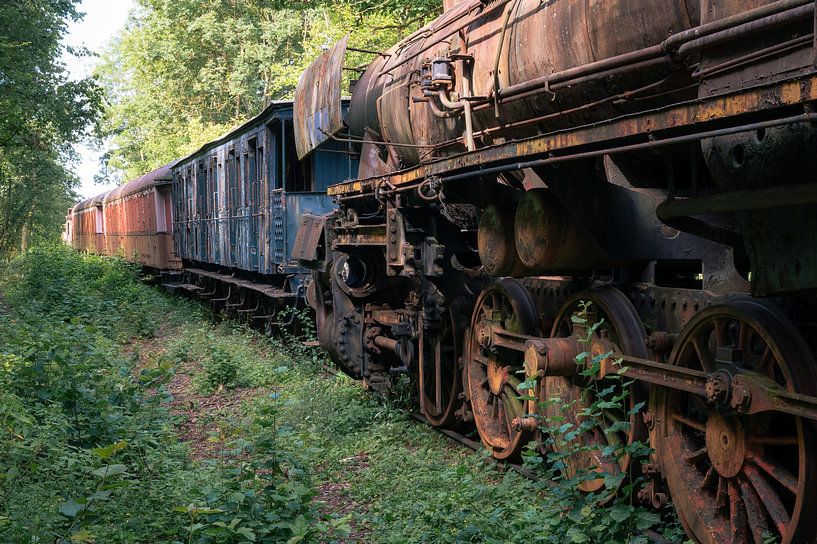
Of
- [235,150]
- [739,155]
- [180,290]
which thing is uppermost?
[235,150]

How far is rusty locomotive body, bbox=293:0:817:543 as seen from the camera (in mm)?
3340

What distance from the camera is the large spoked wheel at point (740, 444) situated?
3.45 metres

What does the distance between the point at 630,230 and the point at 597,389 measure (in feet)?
3.11

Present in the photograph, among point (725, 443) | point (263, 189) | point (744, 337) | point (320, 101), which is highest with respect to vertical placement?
point (320, 101)

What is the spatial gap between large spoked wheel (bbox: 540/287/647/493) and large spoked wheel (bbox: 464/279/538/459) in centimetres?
37

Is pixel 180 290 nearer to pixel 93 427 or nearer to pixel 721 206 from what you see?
pixel 93 427

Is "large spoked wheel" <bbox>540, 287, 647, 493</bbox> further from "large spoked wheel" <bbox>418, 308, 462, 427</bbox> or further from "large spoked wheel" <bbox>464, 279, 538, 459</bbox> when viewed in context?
"large spoked wheel" <bbox>418, 308, 462, 427</bbox>

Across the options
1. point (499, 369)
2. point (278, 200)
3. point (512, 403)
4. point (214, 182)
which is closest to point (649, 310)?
point (512, 403)

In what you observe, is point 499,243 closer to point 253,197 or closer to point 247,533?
point 247,533

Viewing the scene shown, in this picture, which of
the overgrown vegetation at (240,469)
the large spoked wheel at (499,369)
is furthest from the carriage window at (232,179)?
the large spoked wheel at (499,369)

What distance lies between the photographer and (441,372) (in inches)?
308

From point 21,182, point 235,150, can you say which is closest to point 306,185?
point 235,150

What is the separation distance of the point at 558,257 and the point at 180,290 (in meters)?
21.0

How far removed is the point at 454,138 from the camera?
6.52 meters
